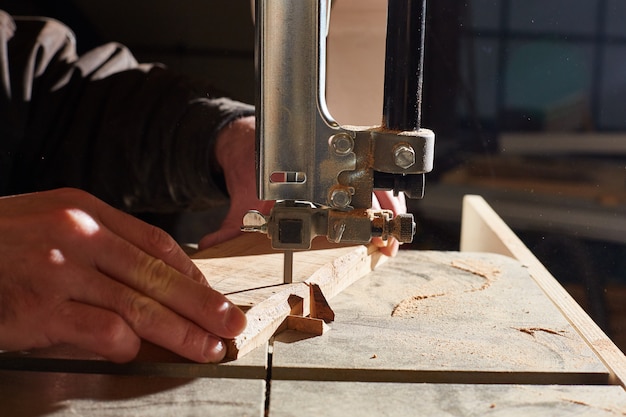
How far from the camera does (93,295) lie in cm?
97

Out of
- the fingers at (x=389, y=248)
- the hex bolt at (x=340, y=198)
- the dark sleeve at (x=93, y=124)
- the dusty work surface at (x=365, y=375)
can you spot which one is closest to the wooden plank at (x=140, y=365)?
the dusty work surface at (x=365, y=375)

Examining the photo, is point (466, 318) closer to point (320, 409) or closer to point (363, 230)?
point (363, 230)

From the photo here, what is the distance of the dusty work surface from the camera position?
0.90 meters

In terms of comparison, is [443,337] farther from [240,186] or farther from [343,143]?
[240,186]

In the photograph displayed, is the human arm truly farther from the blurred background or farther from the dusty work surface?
the blurred background

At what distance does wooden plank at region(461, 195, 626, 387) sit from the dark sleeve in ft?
2.28

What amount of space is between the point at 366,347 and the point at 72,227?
0.44m

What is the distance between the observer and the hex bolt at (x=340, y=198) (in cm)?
105

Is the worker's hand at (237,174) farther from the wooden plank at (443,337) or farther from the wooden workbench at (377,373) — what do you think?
the wooden workbench at (377,373)

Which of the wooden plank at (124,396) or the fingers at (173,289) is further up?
the fingers at (173,289)

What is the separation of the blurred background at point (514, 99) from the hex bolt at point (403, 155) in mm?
1406

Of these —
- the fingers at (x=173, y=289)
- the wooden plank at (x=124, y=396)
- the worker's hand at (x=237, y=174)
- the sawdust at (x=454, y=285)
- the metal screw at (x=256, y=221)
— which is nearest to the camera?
the wooden plank at (x=124, y=396)

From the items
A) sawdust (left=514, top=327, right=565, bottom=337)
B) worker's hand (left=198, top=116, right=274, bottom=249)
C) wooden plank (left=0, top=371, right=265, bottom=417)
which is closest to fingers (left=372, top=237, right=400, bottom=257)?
worker's hand (left=198, top=116, right=274, bottom=249)

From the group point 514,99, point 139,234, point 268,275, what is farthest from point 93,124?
point 514,99
